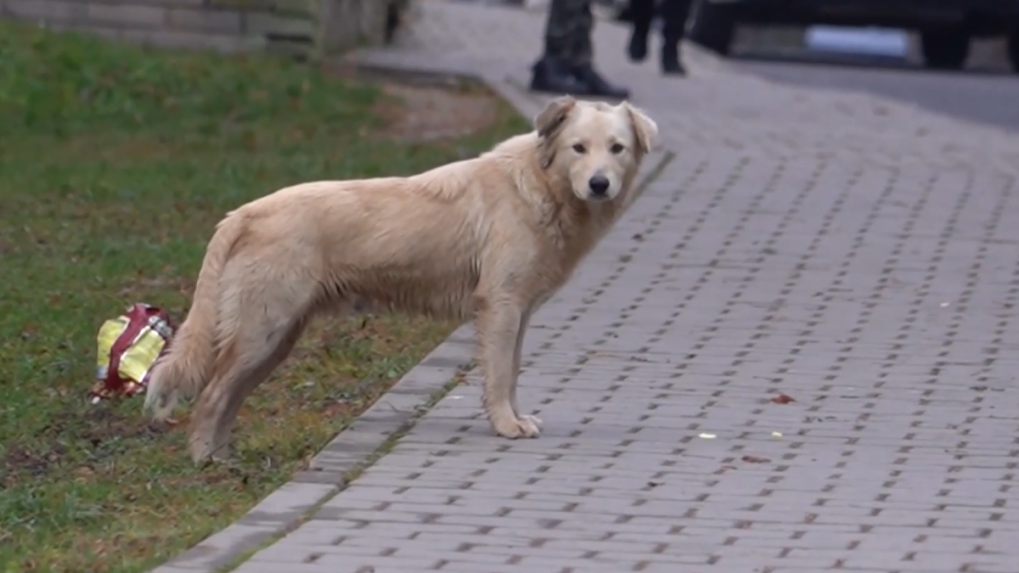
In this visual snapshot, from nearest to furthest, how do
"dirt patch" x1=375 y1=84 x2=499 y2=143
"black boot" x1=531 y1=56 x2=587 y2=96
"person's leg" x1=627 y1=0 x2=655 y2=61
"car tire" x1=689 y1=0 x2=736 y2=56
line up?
"dirt patch" x1=375 y1=84 x2=499 y2=143 → "black boot" x1=531 y1=56 x2=587 y2=96 → "person's leg" x1=627 y1=0 x2=655 y2=61 → "car tire" x1=689 y1=0 x2=736 y2=56

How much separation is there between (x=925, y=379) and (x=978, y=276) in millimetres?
2227

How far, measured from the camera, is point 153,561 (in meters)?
5.60

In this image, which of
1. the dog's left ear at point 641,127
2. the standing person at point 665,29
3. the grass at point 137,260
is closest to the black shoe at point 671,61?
the standing person at point 665,29

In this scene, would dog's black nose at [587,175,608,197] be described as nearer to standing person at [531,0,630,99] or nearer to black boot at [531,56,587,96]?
standing person at [531,0,630,99]

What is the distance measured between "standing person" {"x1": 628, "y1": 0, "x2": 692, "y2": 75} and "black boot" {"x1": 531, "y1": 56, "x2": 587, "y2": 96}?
1.81 m

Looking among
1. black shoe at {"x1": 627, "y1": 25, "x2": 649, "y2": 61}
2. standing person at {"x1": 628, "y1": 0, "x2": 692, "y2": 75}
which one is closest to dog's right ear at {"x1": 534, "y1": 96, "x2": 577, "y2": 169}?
standing person at {"x1": 628, "y1": 0, "x2": 692, "y2": 75}

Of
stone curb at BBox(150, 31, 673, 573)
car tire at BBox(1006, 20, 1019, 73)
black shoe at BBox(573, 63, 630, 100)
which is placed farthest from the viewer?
car tire at BBox(1006, 20, 1019, 73)

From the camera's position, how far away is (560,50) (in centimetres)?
1466

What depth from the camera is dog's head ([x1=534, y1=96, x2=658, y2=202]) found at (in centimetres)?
698

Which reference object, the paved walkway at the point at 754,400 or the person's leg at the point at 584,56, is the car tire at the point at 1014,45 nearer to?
the paved walkway at the point at 754,400

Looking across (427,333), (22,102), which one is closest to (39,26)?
(22,102)

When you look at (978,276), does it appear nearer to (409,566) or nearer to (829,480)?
(829,480)

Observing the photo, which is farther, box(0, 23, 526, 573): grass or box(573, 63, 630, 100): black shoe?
box(573, 63, 630, 100): black shoe

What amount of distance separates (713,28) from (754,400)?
40.3 feet
